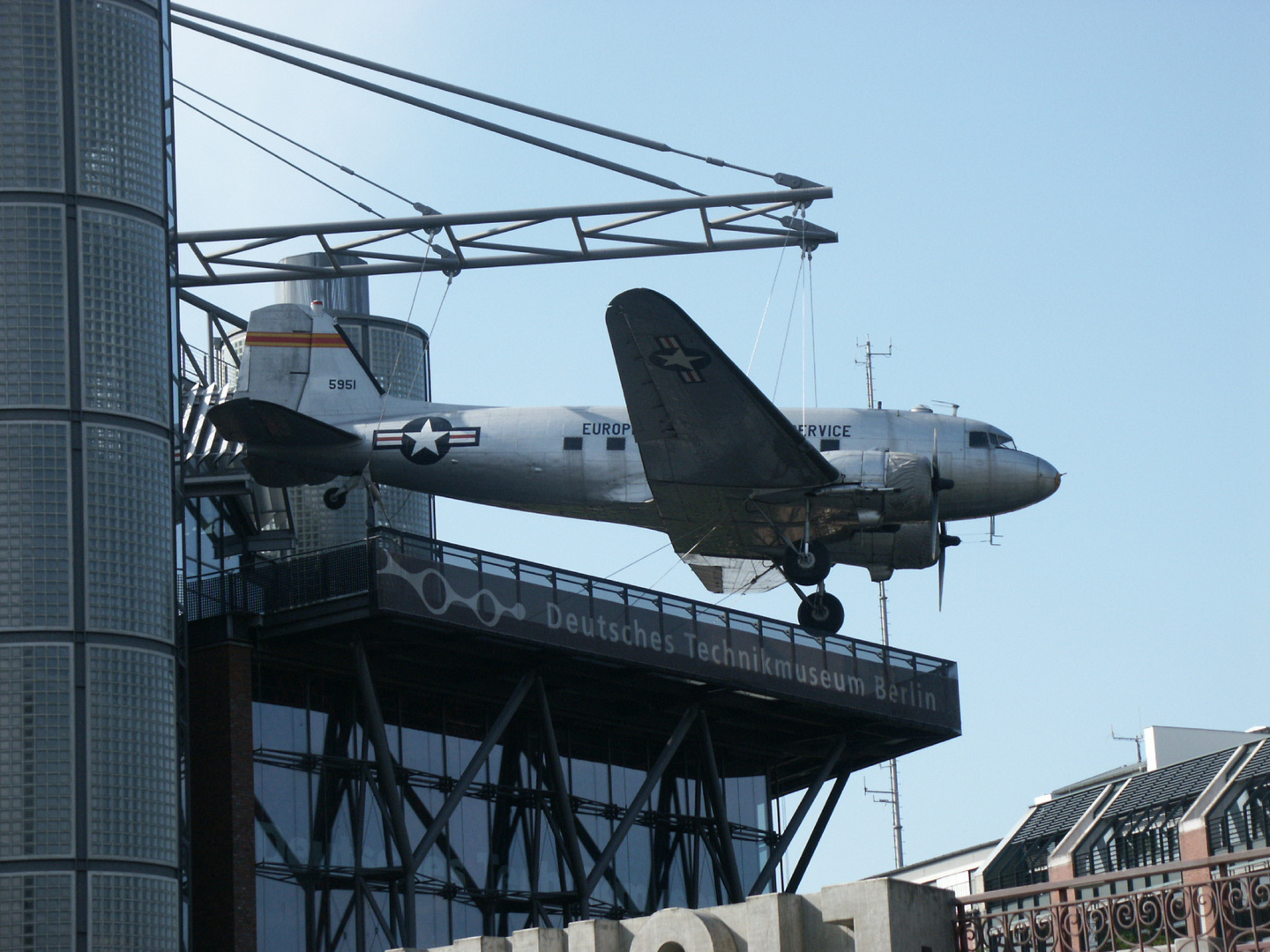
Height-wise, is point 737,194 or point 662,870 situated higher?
point 737,194

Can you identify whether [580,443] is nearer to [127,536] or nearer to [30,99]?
[127,536]

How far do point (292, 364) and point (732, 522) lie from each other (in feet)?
41.6

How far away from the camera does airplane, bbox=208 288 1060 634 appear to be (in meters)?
39.2

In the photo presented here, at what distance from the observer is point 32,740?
3794 centimetres

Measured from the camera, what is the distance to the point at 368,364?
5691cm

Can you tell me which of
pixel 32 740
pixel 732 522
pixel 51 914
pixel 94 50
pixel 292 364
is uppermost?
pixel 94 50

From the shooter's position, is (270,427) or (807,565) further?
(270,427)

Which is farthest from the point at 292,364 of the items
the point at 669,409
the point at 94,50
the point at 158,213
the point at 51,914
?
the point at 51,914

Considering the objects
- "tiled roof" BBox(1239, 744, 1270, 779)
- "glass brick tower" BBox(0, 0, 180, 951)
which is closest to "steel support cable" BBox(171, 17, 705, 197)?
"glass brick tower" BBox(0, 0, 180, 951)

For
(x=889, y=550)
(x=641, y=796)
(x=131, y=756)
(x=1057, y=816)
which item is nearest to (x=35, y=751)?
(x=131, y=756)

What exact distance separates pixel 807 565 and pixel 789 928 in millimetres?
18721

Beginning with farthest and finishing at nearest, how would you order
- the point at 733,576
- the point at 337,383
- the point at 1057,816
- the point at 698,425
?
1. the point at 1057,816
2. the point at 733,576
3. the point at 337,383
4. the point at 698,425

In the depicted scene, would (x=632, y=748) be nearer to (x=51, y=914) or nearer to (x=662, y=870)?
(x=662, y=870)

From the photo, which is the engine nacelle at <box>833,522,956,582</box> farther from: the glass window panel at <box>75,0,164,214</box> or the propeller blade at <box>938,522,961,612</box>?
the glass window panel at <box>75,0,164,214</box>
